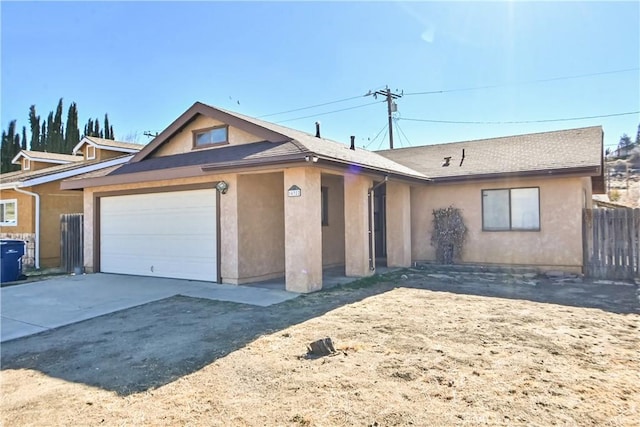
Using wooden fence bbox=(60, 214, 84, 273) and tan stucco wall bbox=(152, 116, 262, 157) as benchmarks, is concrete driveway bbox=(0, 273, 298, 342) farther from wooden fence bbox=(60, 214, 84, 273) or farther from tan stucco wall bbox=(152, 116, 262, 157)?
tan stucco wall bbox=(152, 116, 262, 157)

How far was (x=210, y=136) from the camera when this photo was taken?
1154 centimetres

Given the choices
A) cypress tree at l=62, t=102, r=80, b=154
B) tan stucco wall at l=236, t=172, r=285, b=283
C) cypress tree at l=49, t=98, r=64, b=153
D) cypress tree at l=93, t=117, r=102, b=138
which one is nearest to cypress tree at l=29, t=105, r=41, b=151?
cypress tree at l=49, t=98, r=64, b=153

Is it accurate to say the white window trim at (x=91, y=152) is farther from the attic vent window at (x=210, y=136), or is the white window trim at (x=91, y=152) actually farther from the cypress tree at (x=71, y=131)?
the cypress tree at (x=71, y=131)

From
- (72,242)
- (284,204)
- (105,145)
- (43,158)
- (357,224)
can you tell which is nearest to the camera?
(284,204)

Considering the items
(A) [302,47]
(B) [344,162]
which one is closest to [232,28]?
(A) [302,47]

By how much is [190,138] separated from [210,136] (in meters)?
0.82

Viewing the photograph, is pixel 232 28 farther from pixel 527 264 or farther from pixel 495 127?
pixel 495 127

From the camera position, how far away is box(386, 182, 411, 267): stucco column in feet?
40.3

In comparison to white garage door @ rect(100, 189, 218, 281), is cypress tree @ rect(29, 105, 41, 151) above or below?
above

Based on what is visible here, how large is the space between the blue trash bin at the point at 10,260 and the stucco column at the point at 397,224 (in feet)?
35.9

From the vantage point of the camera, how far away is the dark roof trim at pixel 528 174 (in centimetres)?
1002

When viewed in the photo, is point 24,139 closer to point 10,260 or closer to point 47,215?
point 47,215

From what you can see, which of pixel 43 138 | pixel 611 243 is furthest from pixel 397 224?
pixel 43 138

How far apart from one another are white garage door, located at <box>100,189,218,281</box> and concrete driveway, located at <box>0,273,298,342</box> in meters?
0.43
